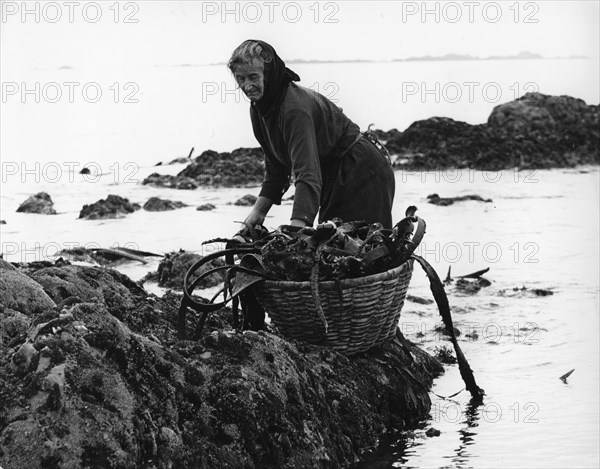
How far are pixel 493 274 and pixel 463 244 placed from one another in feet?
4.68

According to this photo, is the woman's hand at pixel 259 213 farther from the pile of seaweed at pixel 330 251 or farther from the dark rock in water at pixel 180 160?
the dark rock in water at pixel 180 160

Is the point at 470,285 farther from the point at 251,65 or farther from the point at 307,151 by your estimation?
the point at 251,65

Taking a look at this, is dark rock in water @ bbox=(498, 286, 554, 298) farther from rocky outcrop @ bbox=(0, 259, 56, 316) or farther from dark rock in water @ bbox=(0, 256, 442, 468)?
rocky outcrop @ bbox=(0, 259, 56, 316)

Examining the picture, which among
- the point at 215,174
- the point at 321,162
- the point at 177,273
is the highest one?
the point at 321,162

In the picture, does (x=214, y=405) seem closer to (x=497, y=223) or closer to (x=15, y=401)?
(x=15, y=401)

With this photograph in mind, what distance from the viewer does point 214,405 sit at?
4.85 m

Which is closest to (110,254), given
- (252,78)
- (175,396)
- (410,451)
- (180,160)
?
(252,78)

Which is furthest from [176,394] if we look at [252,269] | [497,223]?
[497,223]

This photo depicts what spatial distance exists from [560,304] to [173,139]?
16.9m

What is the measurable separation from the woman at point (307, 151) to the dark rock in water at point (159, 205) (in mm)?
7625

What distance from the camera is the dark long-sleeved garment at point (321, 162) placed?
629cm

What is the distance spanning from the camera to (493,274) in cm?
1064

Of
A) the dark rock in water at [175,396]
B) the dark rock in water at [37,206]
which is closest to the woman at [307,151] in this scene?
the dark rock in water at [175,396]

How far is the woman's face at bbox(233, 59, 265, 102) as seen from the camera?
246 inches
